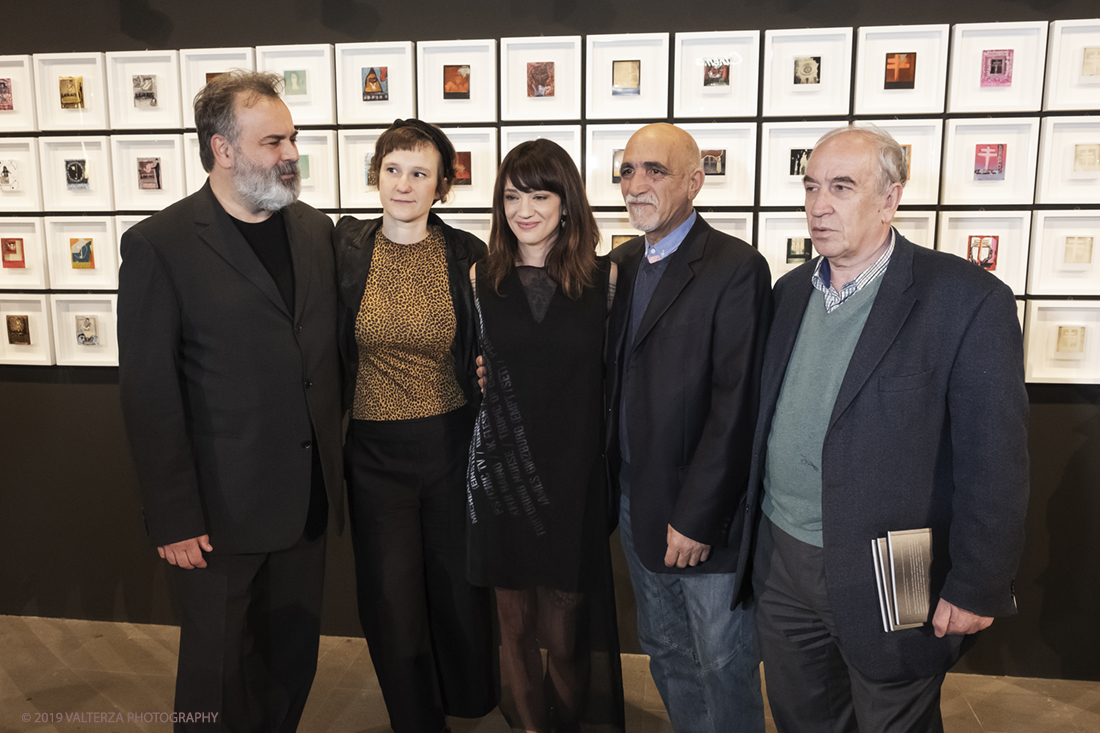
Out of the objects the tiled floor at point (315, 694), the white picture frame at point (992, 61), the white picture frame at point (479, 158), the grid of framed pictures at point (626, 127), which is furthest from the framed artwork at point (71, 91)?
the white picture frame at point (992, 61)

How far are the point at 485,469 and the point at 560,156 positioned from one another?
979mm

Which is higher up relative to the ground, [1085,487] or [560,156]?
[560,156]

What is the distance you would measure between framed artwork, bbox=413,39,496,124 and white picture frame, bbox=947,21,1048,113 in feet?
6.00

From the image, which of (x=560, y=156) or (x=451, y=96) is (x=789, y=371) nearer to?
(x=560, y=156)

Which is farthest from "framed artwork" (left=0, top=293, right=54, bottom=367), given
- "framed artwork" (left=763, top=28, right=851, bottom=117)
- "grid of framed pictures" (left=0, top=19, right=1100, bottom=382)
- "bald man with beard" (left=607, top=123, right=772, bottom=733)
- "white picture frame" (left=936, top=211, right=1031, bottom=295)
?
"white picture frame" (left=936, top=211, right=1031, bottom=295)

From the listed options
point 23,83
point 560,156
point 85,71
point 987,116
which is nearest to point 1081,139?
point 987,116

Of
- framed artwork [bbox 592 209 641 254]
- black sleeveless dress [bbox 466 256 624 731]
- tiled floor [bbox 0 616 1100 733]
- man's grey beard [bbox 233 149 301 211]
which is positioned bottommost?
tiled floor [bbox 0 616 1100 733]

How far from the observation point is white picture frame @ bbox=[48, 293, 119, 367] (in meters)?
3.34

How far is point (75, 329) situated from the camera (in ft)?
11.0

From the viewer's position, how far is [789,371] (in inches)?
73.1

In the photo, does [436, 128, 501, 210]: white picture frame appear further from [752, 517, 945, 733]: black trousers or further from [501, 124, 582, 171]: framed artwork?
[752, 517, 945, 733]: black trousers

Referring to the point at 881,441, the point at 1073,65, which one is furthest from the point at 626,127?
the point at 881,441

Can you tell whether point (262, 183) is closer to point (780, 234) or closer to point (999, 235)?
point (780, 234)

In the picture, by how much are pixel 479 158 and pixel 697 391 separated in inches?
63.6
